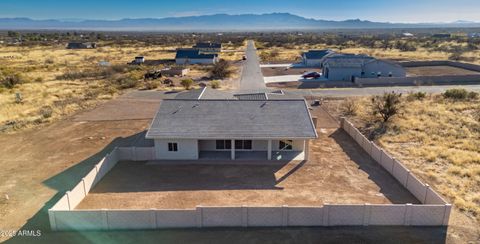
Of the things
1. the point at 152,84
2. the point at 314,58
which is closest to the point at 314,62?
the point at 314,58

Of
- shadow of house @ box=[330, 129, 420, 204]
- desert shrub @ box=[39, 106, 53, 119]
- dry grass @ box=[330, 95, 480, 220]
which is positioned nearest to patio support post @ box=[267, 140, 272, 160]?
shadow of house @ box=[330, 129, 420, 204]

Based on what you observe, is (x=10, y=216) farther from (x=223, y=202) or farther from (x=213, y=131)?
(x=213, y=131)

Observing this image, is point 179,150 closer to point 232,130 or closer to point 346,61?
point 232,130

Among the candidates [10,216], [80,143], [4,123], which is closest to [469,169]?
[10,216]

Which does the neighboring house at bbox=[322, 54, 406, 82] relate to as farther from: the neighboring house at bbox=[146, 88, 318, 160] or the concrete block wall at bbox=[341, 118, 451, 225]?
the neighboring house at bbox=[146, 88, 318, 160]

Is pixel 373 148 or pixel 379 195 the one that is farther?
pixel 373 148

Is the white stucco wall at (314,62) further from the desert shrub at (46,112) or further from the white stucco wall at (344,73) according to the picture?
the desert shrub at (46,112)
